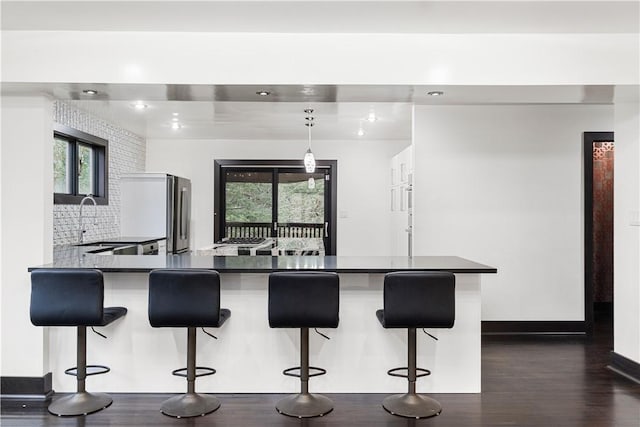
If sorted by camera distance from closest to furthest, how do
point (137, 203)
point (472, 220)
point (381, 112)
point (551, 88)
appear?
point (551, 88), point (472, 220), point (381, 112), point (137, 203)

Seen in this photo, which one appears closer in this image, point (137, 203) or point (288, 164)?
point (137, 203)

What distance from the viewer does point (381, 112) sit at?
17.7 feet

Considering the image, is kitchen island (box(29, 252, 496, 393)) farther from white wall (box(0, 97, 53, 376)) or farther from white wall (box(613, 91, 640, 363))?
white wall (box(613, 91, 640, 363))

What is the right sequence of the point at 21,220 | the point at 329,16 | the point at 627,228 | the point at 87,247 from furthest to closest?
the point at 87,247 < the point at 627,228 < the point at 21,220 < the point at 329,16

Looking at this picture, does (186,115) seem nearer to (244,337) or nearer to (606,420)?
(244,337)

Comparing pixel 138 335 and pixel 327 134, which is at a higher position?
pixel 327 134

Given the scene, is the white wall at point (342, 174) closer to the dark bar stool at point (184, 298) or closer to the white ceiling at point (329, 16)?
the white ceiling at point (329, 16)

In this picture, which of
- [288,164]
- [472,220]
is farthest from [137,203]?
[472,220]

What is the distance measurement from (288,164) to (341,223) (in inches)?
50.4

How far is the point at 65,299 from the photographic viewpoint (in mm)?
2805

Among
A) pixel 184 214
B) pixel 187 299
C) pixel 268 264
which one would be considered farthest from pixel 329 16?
pixel 184 214

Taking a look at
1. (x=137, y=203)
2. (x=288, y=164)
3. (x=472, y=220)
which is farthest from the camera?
(x=288, y=164)

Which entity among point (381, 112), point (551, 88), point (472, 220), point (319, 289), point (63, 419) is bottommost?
point (63, 419)

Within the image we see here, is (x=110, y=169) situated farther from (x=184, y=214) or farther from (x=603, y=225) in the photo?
(x=603, y=225)
